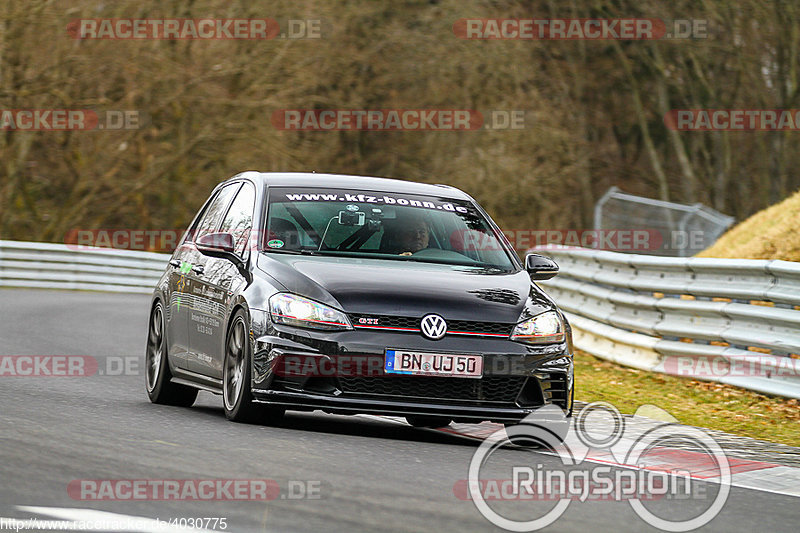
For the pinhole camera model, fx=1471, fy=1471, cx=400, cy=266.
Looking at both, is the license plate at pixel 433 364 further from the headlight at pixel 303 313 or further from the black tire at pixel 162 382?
the black tire at pixel 162 382

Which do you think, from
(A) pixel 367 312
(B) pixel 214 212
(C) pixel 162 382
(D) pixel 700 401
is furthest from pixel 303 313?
(D) pixel 700 401

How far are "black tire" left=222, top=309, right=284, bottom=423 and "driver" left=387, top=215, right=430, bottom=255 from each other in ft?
3.89

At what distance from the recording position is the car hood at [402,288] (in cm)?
849

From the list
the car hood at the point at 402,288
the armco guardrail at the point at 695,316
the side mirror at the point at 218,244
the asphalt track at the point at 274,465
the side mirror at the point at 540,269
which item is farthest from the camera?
the armco guardrail at the point at 695,316

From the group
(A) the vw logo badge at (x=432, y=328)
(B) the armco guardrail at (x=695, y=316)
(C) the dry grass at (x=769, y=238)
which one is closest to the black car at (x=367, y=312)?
(A) the vw logo badge at (x=432, y=328)

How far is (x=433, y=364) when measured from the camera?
8.44 m

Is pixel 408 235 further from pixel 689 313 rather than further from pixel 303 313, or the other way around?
pixel 689 313

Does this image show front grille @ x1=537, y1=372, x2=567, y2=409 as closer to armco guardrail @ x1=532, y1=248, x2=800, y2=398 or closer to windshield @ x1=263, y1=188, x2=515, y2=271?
windshield @ x1=263, y1=188, x2=515, y2=271

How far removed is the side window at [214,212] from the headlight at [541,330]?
2769 millimetres

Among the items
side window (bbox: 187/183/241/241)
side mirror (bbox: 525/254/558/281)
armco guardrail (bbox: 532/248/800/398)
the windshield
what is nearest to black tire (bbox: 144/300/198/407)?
side window (bbox: 187/183/241/241)

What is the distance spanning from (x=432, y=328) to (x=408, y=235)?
4.35 feet

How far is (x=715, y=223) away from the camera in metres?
22.5

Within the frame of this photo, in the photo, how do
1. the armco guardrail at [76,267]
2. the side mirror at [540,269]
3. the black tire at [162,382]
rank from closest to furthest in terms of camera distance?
the side mirror at [540,269], the black tire at [162,382], the armco guardrail at [76,267]

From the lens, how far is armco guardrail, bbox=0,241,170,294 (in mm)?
31672
